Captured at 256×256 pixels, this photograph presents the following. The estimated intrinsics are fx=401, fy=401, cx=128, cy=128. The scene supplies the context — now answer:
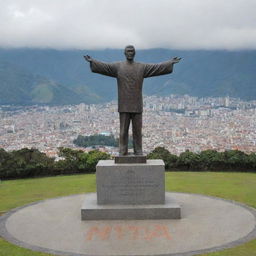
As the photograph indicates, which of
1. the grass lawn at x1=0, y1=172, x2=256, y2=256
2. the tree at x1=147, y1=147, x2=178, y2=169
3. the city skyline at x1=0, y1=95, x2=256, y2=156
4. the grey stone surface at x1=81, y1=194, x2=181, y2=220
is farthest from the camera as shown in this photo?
the city skyline at x1=0, y1=95, x2=256, y2=156

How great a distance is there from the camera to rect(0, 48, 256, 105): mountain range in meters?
88.5

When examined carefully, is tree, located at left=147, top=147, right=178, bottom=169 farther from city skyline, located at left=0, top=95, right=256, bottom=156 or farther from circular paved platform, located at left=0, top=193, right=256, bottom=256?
circular paved platform, located at left=0, top=193, right=256, bottom=256

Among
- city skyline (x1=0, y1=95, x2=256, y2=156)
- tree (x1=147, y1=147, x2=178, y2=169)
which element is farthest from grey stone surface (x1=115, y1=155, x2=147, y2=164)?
city skyline (x1=0, y1=95, x2=256, y2=156)

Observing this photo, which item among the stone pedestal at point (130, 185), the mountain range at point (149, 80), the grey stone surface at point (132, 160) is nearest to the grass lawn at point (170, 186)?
the stone pedestal at point (130, 185)

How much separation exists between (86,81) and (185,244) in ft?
355

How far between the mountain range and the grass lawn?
224 feet

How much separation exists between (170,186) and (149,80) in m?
82.3

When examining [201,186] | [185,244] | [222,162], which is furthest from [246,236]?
[222,162]

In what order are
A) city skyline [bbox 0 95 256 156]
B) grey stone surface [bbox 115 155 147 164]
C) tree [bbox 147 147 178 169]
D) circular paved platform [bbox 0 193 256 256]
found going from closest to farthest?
circular paved platform [bbox 0 193 256 256] → grey stone surface [bbox 115 155 147 164] → tree [bbox 147 147 178 169] → city skyline [bbox 0 95 256 156]

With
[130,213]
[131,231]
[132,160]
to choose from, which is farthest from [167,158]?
[131,231]

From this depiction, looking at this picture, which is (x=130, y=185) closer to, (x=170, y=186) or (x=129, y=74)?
(x=129, y=74)

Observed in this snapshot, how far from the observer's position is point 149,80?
96688 mm

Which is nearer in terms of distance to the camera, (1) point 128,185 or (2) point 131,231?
(2) point 131,231

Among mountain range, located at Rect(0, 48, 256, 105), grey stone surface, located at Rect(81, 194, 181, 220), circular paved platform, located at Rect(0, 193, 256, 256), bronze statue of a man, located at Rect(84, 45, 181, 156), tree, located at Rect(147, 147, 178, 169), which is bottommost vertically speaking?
circular paved platform, located at Rect(0, 193, 256, 256)
